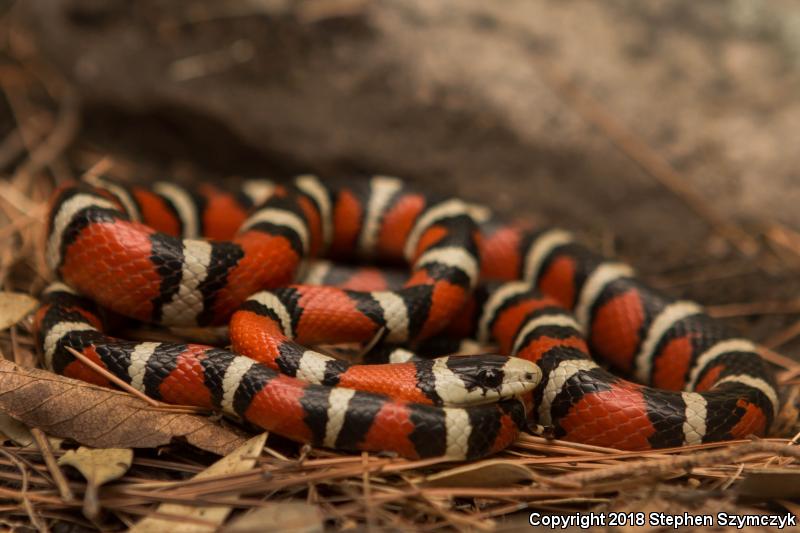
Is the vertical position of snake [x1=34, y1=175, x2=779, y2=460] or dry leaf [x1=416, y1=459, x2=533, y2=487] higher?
snake [x1=34, y1=175, x2=779, y2=460]

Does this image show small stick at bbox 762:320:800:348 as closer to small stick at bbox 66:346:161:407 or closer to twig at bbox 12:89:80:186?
small stick at bbox 66:346:161:407

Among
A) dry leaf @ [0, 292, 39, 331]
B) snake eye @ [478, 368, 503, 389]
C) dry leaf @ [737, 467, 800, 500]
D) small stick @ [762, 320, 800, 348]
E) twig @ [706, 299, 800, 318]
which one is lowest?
dry leaf @ [0, 292, 39, 331]

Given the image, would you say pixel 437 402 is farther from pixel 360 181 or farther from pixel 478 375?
pixel 360 181

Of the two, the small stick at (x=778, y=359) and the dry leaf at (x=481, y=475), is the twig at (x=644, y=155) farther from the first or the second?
the dry leaf at (x=481, y=475)

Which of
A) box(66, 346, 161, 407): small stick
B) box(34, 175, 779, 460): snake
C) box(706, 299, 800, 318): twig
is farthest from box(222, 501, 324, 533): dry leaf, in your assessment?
box(706, 299, 800, 318): twig

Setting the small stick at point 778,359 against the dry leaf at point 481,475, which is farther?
the small stick at point 778,359

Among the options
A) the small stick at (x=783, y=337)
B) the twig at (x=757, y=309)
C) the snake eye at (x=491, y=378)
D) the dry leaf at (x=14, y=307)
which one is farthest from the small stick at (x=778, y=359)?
the dry leaf at (x=14, y=307)
